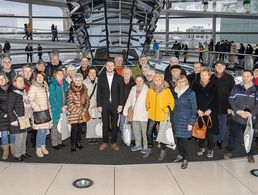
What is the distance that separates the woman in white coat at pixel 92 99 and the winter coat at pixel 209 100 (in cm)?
206

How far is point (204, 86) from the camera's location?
6.03 metres

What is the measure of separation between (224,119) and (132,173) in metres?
2.28

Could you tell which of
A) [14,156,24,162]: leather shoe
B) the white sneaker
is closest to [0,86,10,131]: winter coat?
[14,156,24,162]: leather shoe

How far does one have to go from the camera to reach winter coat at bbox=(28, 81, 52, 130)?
19.9 ft

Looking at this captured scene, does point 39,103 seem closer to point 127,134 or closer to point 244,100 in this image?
point 127,134

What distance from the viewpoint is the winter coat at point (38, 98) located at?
6.07 metres

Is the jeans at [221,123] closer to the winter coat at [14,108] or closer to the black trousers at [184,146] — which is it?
the black trousers at [184,146]

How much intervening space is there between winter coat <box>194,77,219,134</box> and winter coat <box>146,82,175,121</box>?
1.71ft

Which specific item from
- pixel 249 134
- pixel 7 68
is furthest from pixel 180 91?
pixel 7 68

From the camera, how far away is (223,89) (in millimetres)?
6453

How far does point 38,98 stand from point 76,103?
2.28 ft

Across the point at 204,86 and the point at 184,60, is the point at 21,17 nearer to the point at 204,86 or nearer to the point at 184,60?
the point at 184,60

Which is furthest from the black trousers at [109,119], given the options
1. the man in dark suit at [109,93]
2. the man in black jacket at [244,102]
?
the man in black jacket at [244,102]

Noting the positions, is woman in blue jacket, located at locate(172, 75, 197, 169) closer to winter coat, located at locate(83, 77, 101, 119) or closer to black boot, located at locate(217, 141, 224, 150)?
black boot, located at locate(217, 141, 224, 150)
